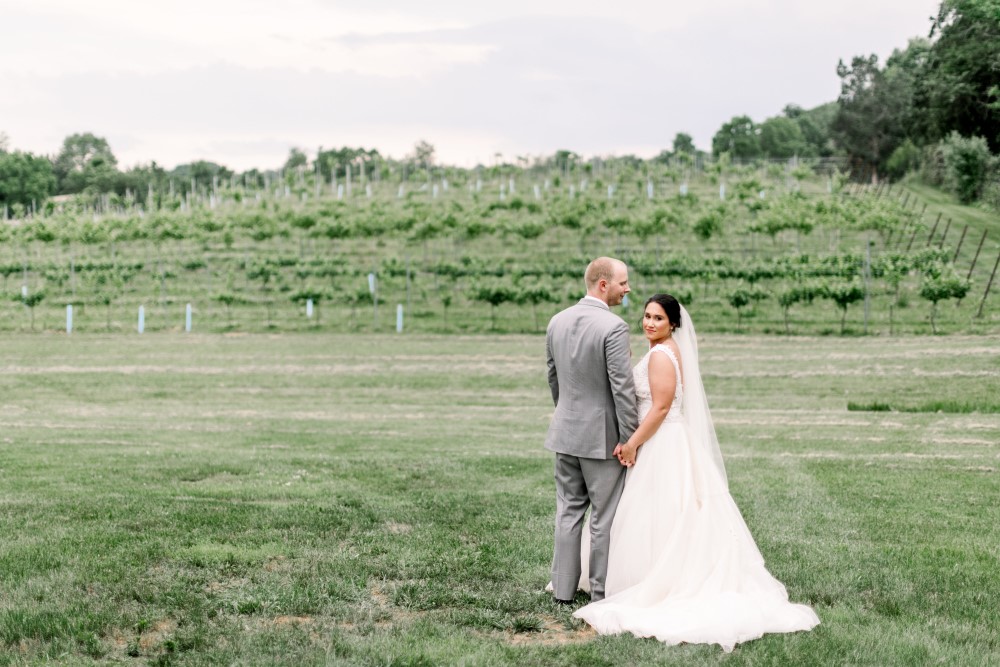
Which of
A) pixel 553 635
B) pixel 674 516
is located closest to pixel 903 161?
pixel 674 516

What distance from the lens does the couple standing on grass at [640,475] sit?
→ 643cm

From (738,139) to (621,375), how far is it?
10014cm

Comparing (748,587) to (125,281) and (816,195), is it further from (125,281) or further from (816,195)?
(816,195)

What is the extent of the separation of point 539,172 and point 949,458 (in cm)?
5913

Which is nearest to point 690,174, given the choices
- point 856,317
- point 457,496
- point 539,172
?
point 539,172

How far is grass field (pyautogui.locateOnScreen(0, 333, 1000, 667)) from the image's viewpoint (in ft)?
19.1

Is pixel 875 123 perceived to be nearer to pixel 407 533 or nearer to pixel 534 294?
pixel 534 294

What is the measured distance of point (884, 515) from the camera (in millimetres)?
9617

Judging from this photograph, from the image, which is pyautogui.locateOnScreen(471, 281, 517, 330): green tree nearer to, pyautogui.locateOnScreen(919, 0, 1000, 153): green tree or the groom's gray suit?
pyautogui.locateOnScreen(919, 0, 1000, 153): green tree

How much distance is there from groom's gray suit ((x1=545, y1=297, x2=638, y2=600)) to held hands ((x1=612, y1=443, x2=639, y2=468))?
0.16 ft

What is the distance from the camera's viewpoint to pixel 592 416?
666 cm

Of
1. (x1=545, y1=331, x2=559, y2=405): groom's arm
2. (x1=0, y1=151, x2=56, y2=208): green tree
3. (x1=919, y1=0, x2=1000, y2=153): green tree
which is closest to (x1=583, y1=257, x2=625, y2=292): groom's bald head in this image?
(x1=545, y1=331, x2=559, y2=405): groom's arm

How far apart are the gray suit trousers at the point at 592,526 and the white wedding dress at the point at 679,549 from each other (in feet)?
0.25

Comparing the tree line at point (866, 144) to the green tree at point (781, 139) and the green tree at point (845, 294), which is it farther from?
the green tree at point (845, 294)
